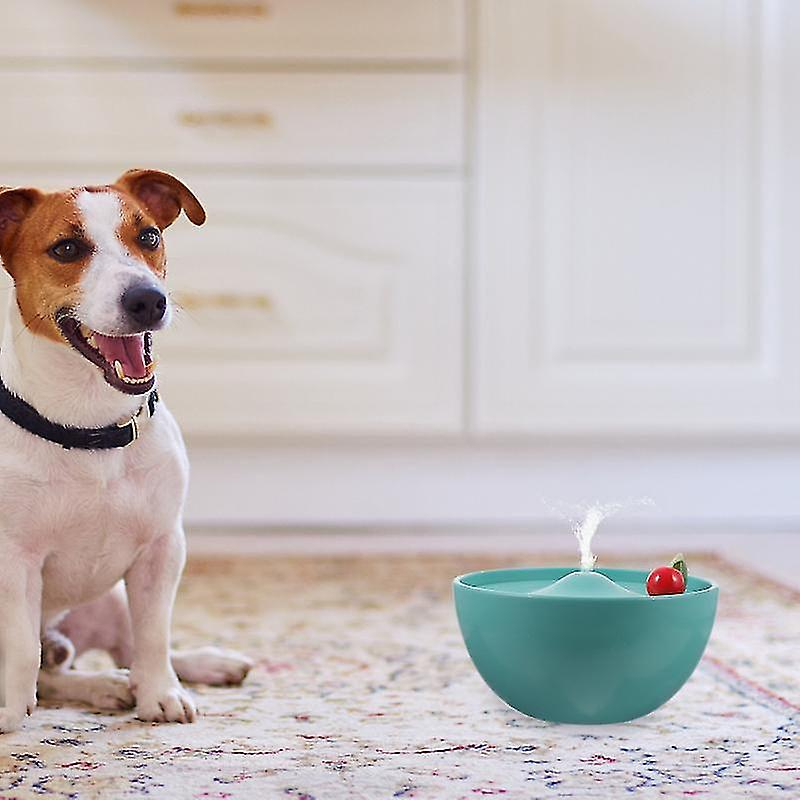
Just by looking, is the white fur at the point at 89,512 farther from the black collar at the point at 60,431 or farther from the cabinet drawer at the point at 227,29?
the cabinet drawer at the point at 227,29

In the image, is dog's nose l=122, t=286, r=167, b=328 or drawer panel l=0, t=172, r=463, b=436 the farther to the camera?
drawer panel l=0, t=172, r=463, b=436

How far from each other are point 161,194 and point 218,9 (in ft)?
3.57

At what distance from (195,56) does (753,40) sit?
93 centimetres

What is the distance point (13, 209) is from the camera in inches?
46.6

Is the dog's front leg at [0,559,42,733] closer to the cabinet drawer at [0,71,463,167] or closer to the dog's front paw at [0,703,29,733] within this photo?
the dog's front paw at [0,703,29,733]

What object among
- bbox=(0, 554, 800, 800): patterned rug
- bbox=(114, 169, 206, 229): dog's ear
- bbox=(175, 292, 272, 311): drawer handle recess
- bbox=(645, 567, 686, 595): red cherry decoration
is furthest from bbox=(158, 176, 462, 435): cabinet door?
bbox=(645, 567, 686, 595): red cherry decoration

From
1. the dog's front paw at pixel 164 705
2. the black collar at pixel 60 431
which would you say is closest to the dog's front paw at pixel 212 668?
the dog's front paw at pixel 164 705

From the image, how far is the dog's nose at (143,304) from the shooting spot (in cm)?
111

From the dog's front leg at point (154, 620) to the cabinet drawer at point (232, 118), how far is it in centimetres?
120

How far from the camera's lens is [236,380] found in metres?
2.31

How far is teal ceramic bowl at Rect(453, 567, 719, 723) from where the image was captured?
1.08m

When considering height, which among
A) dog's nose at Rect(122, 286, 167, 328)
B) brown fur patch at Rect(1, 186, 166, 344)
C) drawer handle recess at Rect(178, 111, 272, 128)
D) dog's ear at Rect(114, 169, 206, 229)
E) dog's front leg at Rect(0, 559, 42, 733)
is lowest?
dog's front leg at Rect(0, 559, 42, 733)

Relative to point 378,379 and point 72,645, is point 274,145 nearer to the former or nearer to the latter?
point 378,379

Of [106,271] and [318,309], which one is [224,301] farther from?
[106,271]
